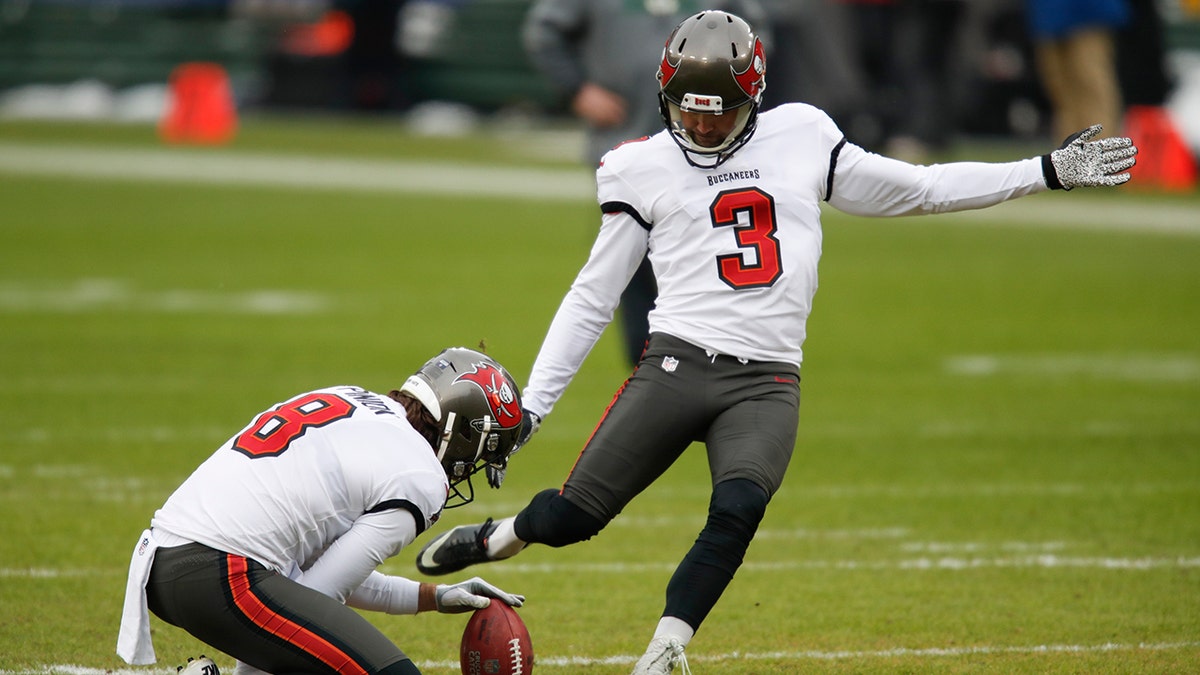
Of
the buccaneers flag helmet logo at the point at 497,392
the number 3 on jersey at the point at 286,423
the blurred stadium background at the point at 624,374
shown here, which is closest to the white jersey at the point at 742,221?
the buccaneers flag helmet logo at the point at 497,392

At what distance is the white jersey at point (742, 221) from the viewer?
506cm

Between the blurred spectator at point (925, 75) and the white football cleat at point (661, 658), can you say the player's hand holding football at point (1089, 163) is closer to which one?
the white football cleat at point (661, 658)

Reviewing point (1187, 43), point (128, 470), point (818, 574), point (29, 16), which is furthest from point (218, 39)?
point (818, 574)

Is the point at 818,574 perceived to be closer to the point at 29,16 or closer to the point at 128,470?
the point at 128,470

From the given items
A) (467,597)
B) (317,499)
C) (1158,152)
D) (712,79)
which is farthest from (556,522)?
(1158,152)

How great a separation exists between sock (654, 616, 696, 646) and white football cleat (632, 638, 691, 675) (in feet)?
0.06

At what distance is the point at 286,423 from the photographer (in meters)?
4.47

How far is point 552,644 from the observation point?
213 inches

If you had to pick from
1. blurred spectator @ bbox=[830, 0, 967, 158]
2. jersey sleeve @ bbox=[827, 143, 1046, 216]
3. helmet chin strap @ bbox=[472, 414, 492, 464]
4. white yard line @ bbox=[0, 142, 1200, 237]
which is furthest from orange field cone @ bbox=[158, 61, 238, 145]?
helmet chin strap @ bbox=[472, 414, 492, 464]

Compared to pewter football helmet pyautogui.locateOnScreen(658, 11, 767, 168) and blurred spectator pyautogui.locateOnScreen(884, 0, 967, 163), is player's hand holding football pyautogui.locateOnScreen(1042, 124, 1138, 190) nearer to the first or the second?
pewter football helmet pyautogui.locateOnScreen(658, 11, 767, 168)

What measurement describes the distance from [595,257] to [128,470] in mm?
3466

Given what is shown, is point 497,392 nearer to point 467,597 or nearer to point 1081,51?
point 467,597

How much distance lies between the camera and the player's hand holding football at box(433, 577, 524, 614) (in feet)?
15.6

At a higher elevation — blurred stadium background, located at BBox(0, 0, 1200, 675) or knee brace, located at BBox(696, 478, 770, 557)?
knee brace, located at BBox(696, 478, 770, 557)
